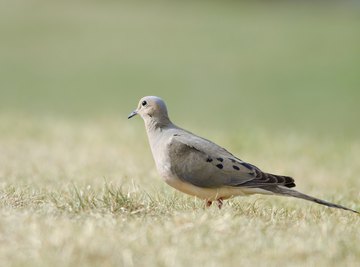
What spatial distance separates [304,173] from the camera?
35.9ft

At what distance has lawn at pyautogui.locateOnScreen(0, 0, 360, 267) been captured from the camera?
4.45 m

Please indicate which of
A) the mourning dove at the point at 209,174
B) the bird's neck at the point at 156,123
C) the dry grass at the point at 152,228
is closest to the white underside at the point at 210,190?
the mourning dove at the point at 209,174

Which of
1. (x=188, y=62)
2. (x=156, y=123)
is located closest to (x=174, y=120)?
(x=188, y=62)

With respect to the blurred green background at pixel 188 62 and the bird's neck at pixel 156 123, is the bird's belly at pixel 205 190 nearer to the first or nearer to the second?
the bird's neck at pixel 156 123

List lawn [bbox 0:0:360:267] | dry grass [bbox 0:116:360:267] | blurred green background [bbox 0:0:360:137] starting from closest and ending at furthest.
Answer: dry grass [bbox 0:116:360:267], lawn [bbox 0:0:360:267], blurred green background [bbox 0:0:360:137]

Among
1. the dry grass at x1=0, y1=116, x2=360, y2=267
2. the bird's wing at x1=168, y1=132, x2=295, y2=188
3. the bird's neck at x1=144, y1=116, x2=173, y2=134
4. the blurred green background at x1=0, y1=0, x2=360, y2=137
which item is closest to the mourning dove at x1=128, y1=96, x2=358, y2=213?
the bird's wing at x1=168, y1=132, x2=295, y2=188

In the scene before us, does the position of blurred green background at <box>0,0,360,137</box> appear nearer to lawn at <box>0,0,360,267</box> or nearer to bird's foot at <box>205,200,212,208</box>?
lawn at <box>0,0,360,267</box>

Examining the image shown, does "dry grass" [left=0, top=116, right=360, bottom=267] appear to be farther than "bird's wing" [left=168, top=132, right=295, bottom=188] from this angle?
No

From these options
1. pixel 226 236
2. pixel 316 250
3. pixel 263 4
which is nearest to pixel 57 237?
pixel 226 236

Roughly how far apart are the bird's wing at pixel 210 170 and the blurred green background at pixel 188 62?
1062cm

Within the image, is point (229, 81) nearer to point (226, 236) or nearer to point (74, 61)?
point (74, 61)

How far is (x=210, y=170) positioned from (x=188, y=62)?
21669 mm

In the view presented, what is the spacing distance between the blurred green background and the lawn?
0.24ft

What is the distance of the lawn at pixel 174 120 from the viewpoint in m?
4.45
